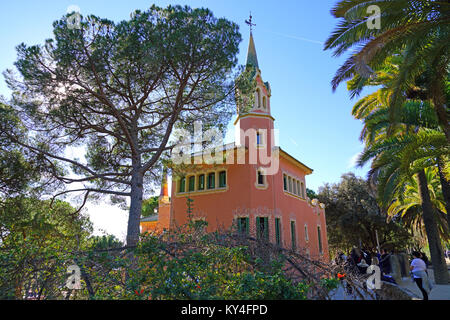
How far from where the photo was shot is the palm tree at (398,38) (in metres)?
7.09

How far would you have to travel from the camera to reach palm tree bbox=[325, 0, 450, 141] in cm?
709

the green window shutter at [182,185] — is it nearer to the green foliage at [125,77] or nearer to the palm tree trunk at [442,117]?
the green foliage at [125,77]

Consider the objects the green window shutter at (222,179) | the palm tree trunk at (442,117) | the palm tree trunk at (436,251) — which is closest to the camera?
the palm tree trunk at (442,117)

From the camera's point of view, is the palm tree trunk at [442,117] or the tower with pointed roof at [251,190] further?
the tower with pointed roof at [251,190]

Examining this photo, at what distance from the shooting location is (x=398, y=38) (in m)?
7.47

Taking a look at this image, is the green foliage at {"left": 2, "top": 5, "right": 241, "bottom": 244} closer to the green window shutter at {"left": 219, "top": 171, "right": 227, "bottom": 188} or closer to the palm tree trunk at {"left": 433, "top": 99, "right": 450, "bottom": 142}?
the green window shutter at {"left": 219, "top": 171, "right": 227, "bottom": 188}

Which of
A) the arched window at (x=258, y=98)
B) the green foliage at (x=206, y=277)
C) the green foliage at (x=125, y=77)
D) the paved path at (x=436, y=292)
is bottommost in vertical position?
the paved path at (x=436, y=292)

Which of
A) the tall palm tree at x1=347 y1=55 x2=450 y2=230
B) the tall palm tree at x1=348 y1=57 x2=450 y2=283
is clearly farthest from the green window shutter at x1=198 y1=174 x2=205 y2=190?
the tall palm tree at x1=348 y1=57 x2=450 y2=283

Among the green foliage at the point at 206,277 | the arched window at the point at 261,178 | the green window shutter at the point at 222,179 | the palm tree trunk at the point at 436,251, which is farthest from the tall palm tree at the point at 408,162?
the green window shutter at the point at 222,179

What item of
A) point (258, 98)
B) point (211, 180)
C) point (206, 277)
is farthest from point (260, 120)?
point (206, 277)

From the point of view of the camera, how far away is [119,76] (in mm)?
11578

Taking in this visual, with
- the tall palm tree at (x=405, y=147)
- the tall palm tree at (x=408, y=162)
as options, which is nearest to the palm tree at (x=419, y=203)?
the tall palm tree at (x=408, y=162)

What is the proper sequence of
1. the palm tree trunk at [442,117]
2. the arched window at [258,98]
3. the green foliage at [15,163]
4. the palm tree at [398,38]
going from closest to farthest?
the palm tree at [398,38] → the palm tree trunk at [442,117] → the green foliage at [15,163] → the arched window at [258,98]

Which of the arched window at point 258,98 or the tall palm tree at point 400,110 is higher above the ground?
the arched window at point 258,98
